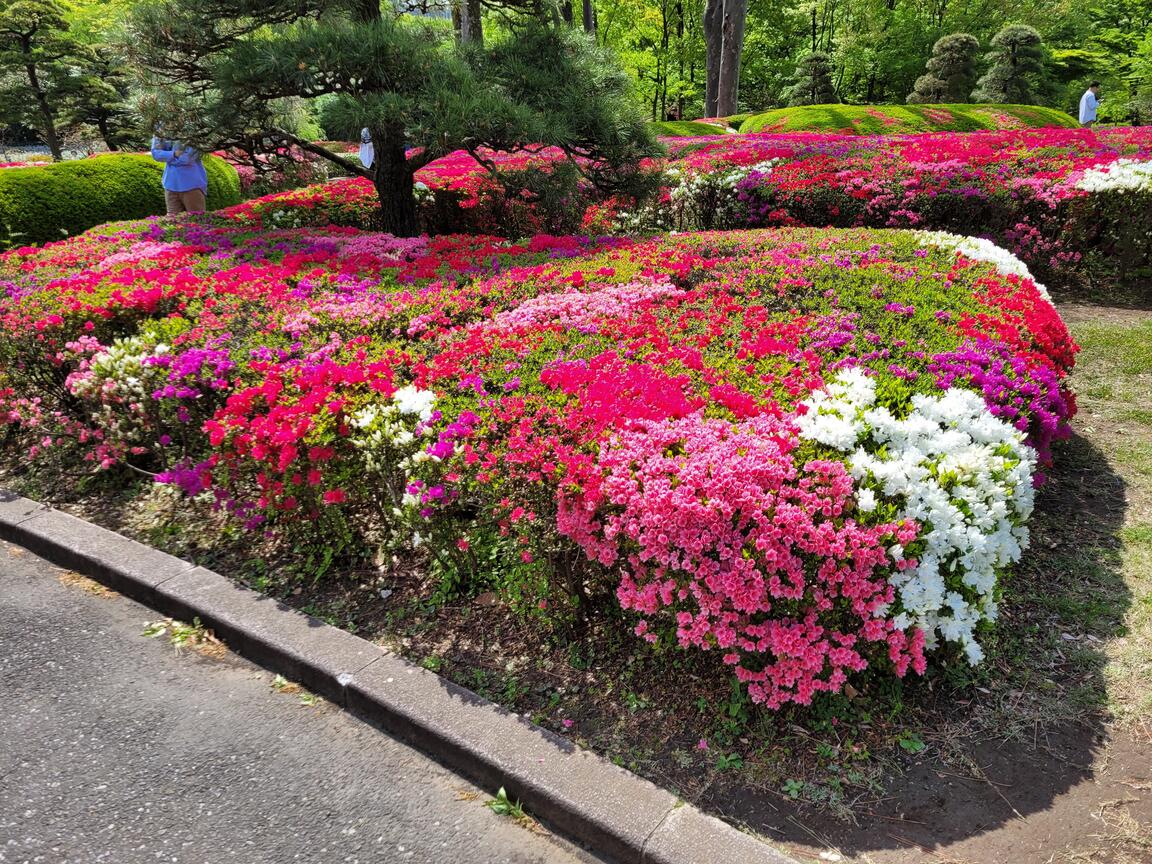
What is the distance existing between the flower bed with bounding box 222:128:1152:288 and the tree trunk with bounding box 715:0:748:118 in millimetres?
10988

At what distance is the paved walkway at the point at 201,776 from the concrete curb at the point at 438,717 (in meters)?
0.08

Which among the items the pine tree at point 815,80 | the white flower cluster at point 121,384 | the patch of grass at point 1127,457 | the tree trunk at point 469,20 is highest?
the pine tree at point 815,80

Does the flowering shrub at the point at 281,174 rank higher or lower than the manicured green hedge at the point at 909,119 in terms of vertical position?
lower

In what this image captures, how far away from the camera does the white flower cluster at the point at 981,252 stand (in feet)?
15.5

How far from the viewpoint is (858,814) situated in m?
1.94

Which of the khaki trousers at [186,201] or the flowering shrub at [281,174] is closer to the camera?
the flowering shrub at [281,174]

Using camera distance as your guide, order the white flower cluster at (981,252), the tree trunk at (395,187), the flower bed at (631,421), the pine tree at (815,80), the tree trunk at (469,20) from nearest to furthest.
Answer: the flower bed at (631,421)
the white flower cluster at (981,252)
the tree trunk at (469,20)
the tree trunk at (395,187)
the pine tree at (815,80)

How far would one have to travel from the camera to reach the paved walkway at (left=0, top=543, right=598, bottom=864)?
1.96 meters

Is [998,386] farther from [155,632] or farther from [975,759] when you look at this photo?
[155,632]

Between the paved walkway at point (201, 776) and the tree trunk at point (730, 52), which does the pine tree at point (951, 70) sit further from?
the paved walkway at point (201, 776)

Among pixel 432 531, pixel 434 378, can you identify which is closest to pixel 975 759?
pixel 432 531

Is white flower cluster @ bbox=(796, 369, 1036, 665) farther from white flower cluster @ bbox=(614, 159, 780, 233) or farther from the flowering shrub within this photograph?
white flower cluster @ bbox=(614, 159, 780, 233)

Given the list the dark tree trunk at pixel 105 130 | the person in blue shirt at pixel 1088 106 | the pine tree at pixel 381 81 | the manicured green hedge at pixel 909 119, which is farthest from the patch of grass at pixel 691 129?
the dark tree trunk at pixel 105 130

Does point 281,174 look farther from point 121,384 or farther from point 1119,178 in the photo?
point 1119,178
